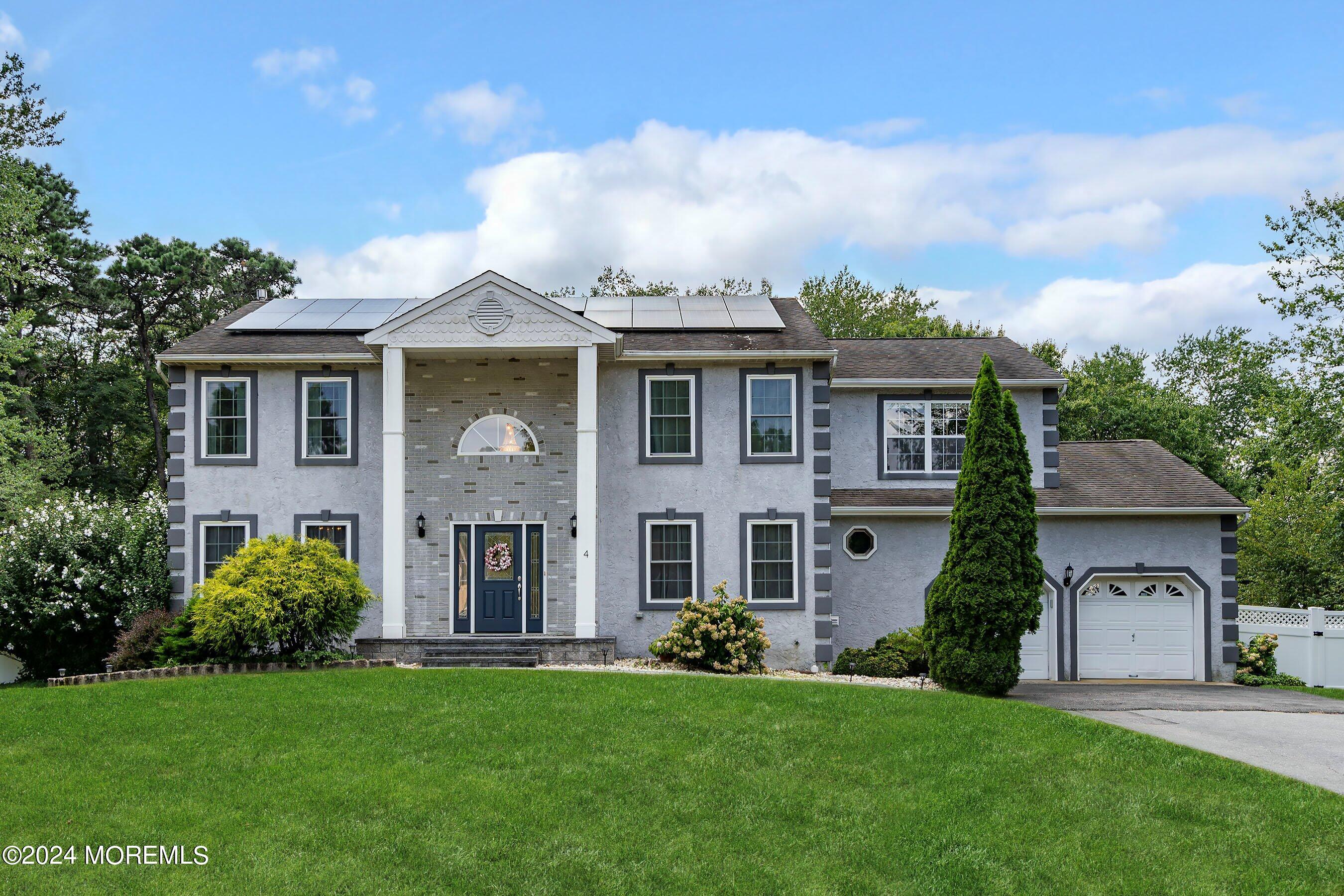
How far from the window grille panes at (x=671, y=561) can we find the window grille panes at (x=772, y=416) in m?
2.07

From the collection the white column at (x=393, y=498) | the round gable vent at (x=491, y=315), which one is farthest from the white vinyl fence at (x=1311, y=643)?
the white column at (x=393, y=498)

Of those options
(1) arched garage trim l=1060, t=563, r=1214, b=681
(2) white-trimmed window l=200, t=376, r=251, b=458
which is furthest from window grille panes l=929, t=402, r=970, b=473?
(2) white-trimmed window l=200, t=376, r=251, b=458

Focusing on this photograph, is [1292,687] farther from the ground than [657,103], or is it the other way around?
[657,103]

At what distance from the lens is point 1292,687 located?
18.0 metres

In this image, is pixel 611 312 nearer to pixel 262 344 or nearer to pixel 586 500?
pixel 586 500

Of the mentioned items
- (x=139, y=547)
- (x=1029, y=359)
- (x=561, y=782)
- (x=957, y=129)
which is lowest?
(x=561, y=782)

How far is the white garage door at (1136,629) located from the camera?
18375 mm

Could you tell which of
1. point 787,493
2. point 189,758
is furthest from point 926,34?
point 189,758

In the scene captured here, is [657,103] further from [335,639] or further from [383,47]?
[335,639]

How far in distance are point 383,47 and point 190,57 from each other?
3.46 metres

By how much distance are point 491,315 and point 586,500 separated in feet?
11.9

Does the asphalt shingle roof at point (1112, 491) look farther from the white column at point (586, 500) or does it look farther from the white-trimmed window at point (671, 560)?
the white column at point (586, 500)

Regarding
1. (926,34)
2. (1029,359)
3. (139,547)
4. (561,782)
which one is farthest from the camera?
(1029,359)

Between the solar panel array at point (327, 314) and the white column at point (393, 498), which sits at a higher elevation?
the solar panel array at point (327, 314)
